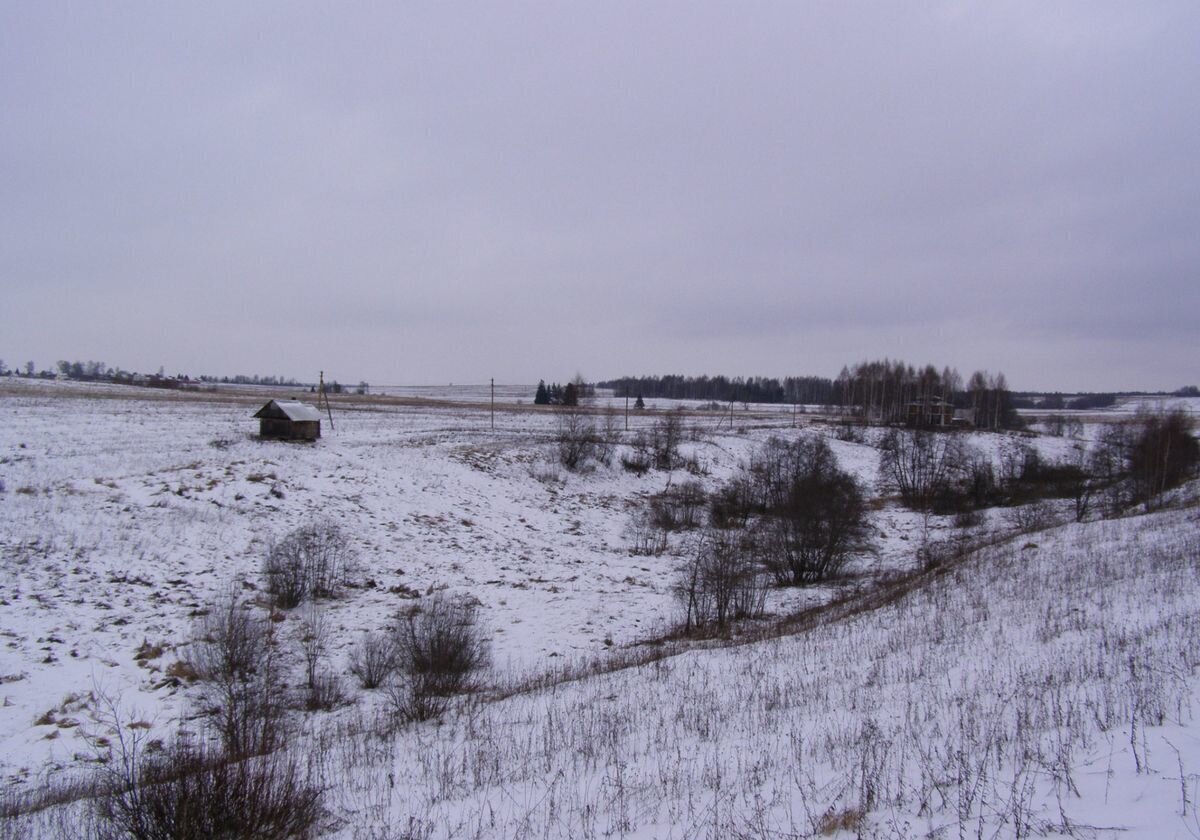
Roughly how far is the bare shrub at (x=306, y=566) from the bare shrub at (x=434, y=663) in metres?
5.94

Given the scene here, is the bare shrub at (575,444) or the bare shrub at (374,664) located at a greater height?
the bare shrub at (575,444)

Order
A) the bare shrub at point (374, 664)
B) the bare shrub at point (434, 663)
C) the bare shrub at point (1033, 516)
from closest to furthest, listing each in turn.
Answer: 1. the bare shrub at point (434, 663)
2. the bare shrub at point (374, 664)
3. the bare shrub at point (1033, 516)

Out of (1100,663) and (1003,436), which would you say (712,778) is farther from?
(1003,436)

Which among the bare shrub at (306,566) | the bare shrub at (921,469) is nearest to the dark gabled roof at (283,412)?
the bare shrub at (306,566)

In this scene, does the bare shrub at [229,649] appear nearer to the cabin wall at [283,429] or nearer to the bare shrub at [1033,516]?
the cabin wall at [283,429]

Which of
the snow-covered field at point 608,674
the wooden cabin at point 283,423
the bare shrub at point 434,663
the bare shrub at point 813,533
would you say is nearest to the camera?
the snow-covered field at point 608,674

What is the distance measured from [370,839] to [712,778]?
3.11 meters

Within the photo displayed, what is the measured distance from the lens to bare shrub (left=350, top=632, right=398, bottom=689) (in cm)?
1220

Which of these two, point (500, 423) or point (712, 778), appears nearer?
point (712, 778)

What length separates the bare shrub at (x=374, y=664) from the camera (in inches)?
480

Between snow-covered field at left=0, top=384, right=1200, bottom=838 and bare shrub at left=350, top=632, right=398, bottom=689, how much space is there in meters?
0.37

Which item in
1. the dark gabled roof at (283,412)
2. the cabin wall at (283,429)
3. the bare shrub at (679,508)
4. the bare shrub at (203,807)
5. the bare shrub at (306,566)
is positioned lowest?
the bare shrub at (679,508)

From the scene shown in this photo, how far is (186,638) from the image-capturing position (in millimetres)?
13797

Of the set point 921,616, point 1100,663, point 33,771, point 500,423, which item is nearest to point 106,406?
point 500,423
